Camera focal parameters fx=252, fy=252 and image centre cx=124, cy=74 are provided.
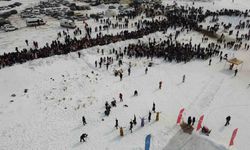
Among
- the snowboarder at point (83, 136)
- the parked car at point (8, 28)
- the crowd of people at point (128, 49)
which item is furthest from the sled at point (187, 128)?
the parked car at point (8, 28)

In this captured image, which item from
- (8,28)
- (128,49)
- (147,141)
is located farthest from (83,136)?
(8,28)

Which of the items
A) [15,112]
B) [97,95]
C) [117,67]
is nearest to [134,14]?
[117,67]

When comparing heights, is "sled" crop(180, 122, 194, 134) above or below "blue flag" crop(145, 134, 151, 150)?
below

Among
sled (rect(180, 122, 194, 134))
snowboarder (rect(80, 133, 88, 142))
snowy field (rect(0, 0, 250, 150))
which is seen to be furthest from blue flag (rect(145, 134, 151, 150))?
snowboarder (rect(80, 133, 88, 142))

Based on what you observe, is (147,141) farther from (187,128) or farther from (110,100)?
(110,100)

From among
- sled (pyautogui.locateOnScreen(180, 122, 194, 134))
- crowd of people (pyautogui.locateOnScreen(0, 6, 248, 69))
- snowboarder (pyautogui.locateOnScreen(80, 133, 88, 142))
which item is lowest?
sled (pyautogui.locateOnScreen(180, 122, 194, 134))

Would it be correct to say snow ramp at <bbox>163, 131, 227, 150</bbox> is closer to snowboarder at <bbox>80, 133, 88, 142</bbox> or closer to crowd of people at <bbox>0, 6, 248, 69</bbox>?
snowboarder at <bbox>80, 133, 88, 142</bbox>

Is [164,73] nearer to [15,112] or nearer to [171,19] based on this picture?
[15,112]
